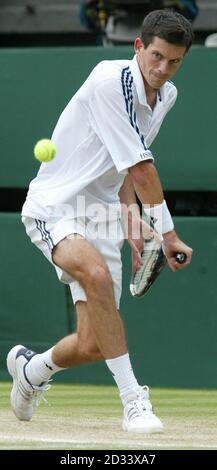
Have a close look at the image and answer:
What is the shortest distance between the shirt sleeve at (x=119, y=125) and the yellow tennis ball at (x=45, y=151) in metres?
0.28

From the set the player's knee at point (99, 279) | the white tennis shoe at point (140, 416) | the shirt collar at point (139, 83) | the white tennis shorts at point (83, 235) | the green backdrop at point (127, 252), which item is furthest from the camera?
the green backdrop at point (127, 252)

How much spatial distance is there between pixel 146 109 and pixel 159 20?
1.36 ft

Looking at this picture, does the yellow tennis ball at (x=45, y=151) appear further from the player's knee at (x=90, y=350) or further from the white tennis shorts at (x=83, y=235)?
the player's knee at (x=90, y=350)

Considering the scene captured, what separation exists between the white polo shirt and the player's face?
0.05 metres

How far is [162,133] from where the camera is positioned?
30.2 ft

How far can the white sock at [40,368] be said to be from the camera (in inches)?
253

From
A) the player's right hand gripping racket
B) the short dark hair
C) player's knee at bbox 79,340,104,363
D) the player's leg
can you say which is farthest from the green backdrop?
the player's leg

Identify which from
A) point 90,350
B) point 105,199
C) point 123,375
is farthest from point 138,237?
point 123,375

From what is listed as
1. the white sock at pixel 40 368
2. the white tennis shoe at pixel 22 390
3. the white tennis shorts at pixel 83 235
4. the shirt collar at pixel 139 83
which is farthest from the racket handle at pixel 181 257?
the white tennis shoe at pixel 22 390

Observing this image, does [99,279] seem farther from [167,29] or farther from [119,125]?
[167,29]

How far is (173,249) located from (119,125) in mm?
613

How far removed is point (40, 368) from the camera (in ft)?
21.2

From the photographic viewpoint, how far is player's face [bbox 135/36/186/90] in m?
5.98
